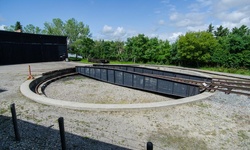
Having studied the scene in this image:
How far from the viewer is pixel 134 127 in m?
4.85

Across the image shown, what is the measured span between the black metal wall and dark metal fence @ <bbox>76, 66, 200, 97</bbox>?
16.7 m

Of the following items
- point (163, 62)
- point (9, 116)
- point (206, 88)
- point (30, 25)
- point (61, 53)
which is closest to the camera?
point (9, 116)

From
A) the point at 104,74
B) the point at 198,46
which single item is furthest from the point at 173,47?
the point at 104,74

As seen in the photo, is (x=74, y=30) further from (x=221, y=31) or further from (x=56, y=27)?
(x=221, y=31)

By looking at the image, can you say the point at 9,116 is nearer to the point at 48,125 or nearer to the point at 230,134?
the point at 48,125

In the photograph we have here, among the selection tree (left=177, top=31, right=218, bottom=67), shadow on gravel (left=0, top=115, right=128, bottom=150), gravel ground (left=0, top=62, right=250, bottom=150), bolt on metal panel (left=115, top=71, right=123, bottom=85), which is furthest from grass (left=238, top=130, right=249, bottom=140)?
tree (left=177, top=31, right=218, bottom=67)

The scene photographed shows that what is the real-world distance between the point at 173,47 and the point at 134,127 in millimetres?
30318

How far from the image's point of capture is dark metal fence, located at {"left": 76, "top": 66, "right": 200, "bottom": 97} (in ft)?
31.4

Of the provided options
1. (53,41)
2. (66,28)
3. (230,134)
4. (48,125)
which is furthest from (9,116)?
(66,28)

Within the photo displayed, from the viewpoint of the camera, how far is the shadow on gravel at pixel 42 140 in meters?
3.78

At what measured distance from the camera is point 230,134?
4.60 m

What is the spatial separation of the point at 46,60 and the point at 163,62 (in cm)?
2516

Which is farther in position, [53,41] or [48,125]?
[53,41]

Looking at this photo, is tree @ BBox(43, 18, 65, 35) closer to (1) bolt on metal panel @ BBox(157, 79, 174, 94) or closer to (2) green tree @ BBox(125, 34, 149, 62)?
(2) green tree @ BBox(125, 34, 149, 62)
